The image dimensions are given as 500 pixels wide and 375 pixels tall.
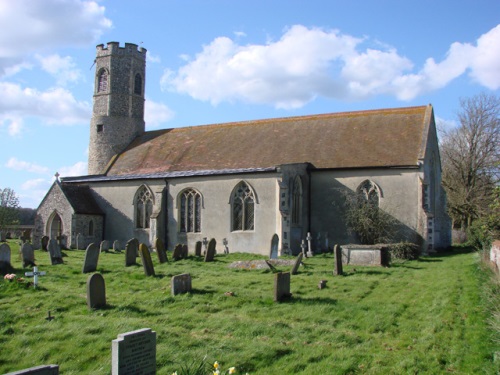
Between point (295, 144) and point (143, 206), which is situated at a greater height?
point (295, 144)

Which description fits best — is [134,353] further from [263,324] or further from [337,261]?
[337,261]

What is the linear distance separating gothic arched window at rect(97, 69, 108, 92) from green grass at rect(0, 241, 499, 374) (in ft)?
75.7

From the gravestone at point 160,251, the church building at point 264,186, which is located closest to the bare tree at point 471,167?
the church building at point 264,186

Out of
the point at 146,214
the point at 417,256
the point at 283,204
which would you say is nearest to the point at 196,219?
the point at 146,214

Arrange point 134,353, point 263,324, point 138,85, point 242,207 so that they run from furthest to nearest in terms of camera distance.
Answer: point 138,85 → point 242,207 → point 263,324 → point 134,353

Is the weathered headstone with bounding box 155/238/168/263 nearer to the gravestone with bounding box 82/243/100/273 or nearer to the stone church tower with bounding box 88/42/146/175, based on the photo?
the gravestone with bounding box 82/243/100/273

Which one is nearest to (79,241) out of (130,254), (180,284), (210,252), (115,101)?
(210,252)

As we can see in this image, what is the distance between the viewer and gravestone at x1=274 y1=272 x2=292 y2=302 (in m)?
11.5

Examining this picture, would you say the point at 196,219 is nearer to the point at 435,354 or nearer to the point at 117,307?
the point at 117,307

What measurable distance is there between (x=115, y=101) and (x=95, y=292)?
87.3 ft

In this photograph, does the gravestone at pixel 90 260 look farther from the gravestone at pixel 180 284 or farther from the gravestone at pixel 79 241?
the gravestone at pixel 79 241

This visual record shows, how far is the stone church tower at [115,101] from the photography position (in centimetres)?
3447

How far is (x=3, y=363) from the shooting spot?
25.1 feet

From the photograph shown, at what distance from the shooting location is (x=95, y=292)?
10.6 meters
